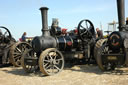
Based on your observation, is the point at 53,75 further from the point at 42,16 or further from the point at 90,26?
the point at 90,26

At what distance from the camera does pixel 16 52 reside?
8.66 meters

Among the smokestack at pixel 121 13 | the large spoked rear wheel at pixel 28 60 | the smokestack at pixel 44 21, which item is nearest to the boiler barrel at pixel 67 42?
the smokestack at pixel 44 21

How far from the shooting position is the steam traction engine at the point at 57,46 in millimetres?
6449

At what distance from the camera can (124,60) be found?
224 inches

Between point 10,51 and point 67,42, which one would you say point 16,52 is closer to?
point 10,51

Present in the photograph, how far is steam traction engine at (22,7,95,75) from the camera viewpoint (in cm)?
645

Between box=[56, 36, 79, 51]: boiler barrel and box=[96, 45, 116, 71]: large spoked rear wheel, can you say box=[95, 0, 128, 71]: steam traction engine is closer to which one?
box=[96, 45, 116, 71]: large spoked rear wheel

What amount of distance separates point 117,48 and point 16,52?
448 centimetres

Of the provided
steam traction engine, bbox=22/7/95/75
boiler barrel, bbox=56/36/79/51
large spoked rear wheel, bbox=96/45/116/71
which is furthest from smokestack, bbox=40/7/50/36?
large spoked rear wheel, bbox=96/45/116/71

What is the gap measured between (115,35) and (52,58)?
2.20m

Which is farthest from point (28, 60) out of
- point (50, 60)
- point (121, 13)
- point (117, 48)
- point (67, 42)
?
point (121, 13)

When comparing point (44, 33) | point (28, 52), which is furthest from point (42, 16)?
point (28, 52)

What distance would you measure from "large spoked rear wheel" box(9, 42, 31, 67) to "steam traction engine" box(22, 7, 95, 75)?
107 cm

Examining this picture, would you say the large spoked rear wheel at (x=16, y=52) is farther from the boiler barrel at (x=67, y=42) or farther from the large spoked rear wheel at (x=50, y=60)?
the large spoked rear wheel at (x=50, y=60)
